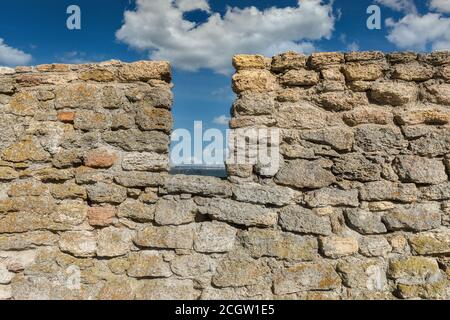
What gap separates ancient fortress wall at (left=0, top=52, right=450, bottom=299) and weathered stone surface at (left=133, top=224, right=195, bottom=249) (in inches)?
0.4

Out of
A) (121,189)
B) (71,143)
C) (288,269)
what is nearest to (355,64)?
(288,269)

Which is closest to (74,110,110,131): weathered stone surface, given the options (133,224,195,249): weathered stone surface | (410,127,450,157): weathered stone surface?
(133,224,195,249): weathered stone surface

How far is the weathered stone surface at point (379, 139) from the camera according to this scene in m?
2.73

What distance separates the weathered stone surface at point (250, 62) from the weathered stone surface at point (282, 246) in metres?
1.22

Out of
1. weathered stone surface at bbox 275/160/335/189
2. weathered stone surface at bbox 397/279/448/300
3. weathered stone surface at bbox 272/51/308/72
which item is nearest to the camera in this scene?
weathered stone surface at bbox 397/279/448/300

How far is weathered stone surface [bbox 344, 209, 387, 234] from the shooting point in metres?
2.69

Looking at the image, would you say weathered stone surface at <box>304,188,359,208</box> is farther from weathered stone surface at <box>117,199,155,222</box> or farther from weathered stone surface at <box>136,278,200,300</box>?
weathered stone surface at <box>117,199,155,222</box>

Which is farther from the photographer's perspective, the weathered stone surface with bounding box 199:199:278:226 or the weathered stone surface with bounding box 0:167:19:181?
the weathered stone surface with bounding box 0:167:19:181

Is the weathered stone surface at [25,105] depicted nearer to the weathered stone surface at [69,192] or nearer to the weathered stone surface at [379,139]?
the weathered stone surface at [69,192]

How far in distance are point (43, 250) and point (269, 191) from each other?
1.69m

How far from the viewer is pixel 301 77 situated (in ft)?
9.29

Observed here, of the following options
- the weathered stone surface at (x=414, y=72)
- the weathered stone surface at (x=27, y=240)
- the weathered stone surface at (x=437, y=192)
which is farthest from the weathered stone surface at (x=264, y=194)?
the weathered stone surface at (x=27, y=240)

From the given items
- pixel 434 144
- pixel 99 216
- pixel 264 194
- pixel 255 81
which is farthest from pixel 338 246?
pixel 99 216

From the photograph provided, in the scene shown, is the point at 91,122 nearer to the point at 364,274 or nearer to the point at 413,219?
the point at 364,274
